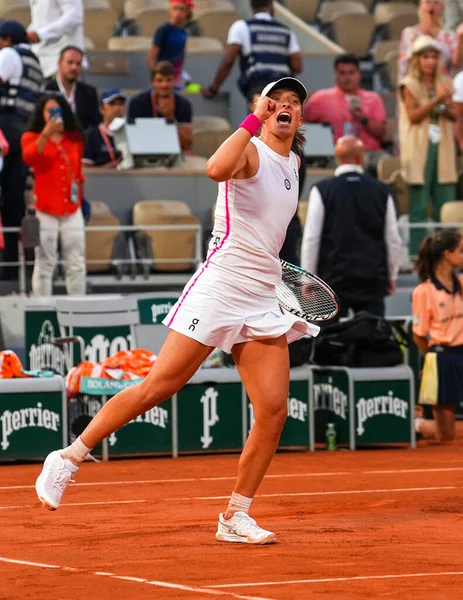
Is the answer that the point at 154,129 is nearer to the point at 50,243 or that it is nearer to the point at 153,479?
the point at 50,243

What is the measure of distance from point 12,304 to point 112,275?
4.28 ft

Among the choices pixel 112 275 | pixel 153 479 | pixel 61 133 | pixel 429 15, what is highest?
pixel 429 15

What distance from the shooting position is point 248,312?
21.2 feet

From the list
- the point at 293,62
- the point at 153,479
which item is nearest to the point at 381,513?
the point at 153,479

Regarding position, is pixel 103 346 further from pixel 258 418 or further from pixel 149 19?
pixel 149 19

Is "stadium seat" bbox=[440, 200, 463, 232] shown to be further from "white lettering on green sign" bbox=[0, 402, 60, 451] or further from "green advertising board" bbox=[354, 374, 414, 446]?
"white lettering on green sign" bbox=[0, 402, 60, 451]

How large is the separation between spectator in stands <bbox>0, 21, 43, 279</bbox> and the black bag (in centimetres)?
366

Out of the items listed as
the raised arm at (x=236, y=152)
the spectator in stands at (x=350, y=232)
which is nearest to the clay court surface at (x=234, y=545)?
the spectator in stands at (x=350, y=232)

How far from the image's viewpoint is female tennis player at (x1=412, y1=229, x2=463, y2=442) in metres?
11.0

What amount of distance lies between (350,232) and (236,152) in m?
5.16

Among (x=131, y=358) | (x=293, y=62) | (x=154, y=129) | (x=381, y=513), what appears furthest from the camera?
(x=293, y=62)

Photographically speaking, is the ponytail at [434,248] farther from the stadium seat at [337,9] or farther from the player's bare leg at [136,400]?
the stadium seat at [337,9]

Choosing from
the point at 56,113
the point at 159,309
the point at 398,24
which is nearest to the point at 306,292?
the point at 159,309

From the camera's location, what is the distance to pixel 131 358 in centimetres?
1052
